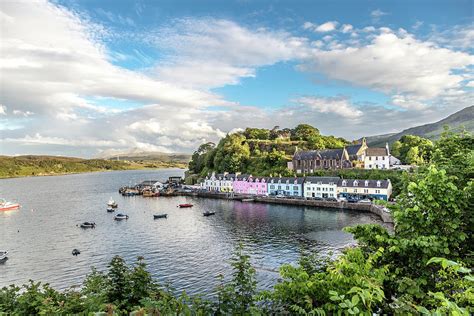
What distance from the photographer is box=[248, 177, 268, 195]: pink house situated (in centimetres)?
8618

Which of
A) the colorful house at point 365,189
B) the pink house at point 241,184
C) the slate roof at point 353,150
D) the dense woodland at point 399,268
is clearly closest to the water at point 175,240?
the dense woodland at point 399,268

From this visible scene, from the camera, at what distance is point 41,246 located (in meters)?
42.2

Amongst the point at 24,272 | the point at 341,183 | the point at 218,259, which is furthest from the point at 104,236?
the point at 341,183

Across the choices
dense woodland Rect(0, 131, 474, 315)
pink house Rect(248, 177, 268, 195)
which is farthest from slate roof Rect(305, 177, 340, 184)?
dense woodland Rect(0, 131, 474, 315)

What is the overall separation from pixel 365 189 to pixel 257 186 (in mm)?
29960

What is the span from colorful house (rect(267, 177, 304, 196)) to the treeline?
11.2 metres

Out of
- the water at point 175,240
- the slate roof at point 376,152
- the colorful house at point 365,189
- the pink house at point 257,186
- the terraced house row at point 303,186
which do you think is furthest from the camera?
the slate roof at point 376,152

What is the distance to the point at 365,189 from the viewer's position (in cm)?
6894

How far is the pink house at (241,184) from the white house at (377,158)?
35841 mm

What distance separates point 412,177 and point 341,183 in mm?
65315

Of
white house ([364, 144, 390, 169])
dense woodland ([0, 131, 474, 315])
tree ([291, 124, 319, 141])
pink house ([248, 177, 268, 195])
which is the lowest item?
pink house ([248, 177, 268, 195])

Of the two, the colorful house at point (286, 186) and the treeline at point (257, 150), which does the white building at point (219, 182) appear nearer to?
the treeline at point (257, 150)

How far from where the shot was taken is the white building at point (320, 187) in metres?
73.4

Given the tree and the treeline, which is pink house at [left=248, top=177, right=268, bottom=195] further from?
the tree
